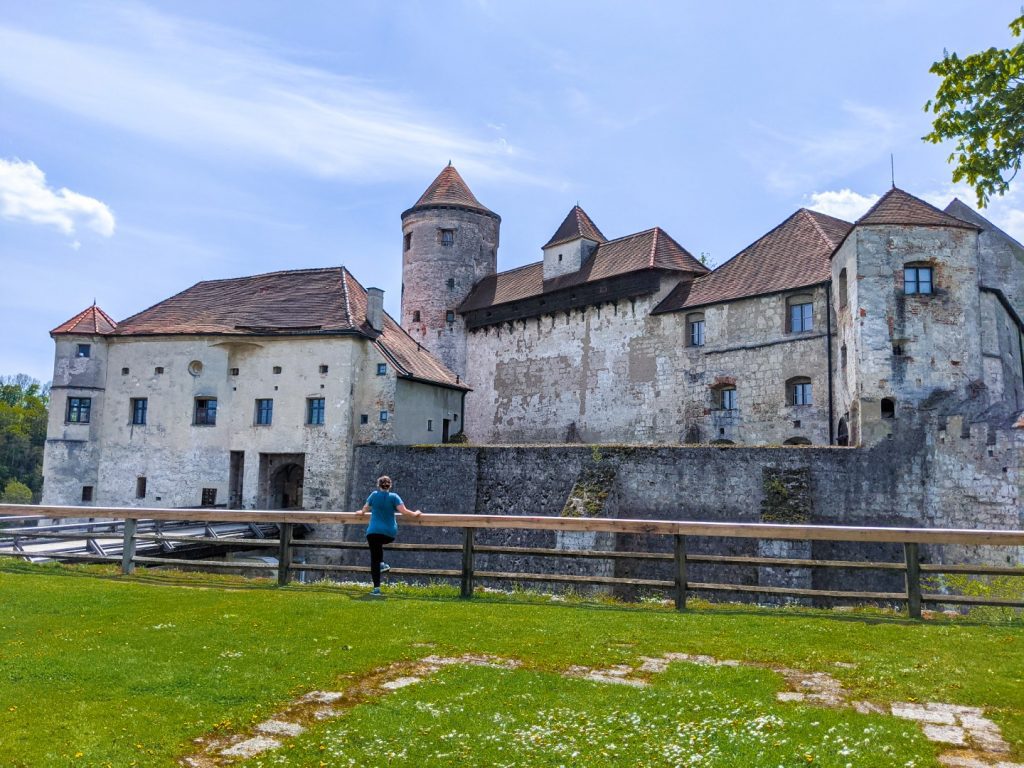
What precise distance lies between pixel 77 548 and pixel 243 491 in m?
10.0

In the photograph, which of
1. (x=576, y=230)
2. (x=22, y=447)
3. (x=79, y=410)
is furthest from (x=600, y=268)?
(x=22, y=447)

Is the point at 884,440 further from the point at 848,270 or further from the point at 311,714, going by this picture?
the point at 311,714

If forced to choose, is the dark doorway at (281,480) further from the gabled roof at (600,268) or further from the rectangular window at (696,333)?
the rectangular window at (696,333)

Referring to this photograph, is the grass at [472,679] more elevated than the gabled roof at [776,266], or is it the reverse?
the gabled roof at [776,266]

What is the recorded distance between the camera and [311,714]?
18.5ft

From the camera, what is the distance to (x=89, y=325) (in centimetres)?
3144

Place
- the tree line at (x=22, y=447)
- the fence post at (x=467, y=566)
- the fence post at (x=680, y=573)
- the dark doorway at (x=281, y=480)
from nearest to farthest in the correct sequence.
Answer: the fence post at (x=680, y=573), the fence post at (x=467, y=566), the dark doorway at (x=281, y=480), the tree line at (x=22, y=447)

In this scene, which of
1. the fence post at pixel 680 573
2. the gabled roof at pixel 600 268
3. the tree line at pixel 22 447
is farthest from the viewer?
the tree line at pixel 22 447

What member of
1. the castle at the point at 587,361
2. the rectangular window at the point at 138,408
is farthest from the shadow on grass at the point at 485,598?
the rectangular window at the point at 138,408

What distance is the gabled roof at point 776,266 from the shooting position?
2742 centimetres

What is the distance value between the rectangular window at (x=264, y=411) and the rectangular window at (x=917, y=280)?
20836 mm

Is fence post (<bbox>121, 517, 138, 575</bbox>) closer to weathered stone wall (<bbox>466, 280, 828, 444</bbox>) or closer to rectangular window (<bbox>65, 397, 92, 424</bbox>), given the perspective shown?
weathered stone wall (<bbox>466, 280, 828, 444</bbox>)

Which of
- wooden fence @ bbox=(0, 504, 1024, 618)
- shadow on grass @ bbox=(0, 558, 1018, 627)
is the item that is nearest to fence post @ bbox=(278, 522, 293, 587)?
wooden fence @ bbox=(0, 504, 1024, 618)

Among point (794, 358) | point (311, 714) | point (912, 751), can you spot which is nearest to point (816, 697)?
point (912, 751)
